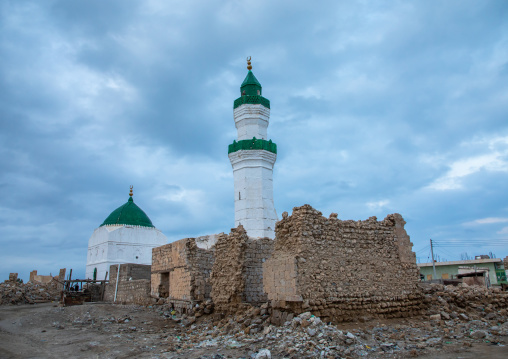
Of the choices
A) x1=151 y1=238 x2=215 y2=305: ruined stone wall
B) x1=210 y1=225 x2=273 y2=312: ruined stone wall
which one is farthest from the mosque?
x1=210 y1=225 x2=273 y2=312: ruined stone wall

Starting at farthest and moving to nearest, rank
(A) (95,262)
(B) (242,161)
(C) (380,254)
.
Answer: (A) (95,262)
(B) (242,161)
(C) (380,254)

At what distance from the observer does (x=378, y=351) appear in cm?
656

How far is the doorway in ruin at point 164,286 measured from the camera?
45.4ft

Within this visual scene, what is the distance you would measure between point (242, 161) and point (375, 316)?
15906mm

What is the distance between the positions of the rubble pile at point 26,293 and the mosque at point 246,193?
3.42 m

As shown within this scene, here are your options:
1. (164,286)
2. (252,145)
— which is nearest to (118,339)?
(164,286)

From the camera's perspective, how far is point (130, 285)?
1597cm

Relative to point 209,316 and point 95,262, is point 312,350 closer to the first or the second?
point 209,316

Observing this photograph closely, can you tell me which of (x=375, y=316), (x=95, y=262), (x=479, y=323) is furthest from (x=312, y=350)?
(x=95, y=262)

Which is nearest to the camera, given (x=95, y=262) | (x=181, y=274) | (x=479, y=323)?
(x=479, y=323)

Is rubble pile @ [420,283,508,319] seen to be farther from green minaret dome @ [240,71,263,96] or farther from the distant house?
green minaret dome @ [240,71,263,96]

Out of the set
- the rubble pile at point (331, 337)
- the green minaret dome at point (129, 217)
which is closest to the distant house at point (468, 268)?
the rubble pile at point (331, 337)

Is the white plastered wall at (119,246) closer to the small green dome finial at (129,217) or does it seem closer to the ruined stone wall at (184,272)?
the small green dome finial at (129,217)

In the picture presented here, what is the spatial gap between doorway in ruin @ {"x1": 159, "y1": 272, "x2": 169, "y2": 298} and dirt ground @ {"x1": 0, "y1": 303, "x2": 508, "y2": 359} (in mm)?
715
